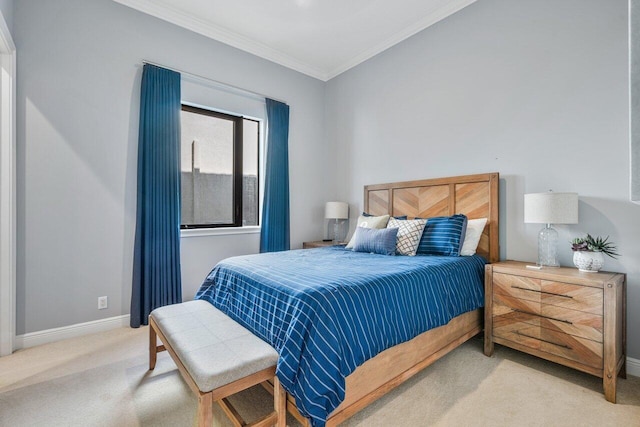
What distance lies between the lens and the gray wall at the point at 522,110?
2.17 m

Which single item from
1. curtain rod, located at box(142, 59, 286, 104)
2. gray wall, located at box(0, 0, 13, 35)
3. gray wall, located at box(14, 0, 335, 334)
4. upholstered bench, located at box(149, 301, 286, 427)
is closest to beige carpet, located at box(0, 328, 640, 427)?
upholstered bench, located at box(149, 301, 286, 427)

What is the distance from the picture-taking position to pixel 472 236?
2.73 metres

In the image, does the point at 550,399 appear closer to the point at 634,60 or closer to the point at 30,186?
the point at 634,60

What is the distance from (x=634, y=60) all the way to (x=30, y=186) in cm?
353

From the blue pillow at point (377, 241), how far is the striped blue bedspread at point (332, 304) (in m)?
0.30

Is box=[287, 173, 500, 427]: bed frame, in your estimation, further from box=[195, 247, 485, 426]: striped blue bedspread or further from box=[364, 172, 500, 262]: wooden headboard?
box=[195, 247, 485, 426]: striped blue bedspread

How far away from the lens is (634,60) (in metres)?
0.63

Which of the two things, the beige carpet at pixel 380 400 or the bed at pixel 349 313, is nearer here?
the bed at pixel 349 313

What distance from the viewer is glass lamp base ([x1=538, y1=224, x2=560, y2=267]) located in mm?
2297

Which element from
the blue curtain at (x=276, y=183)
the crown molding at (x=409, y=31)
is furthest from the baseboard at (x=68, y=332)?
the crown molding at (x=409, y=31)

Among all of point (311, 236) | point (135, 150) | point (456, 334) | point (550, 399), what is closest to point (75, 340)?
point (135, 150)

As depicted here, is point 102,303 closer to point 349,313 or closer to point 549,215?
point 349,313

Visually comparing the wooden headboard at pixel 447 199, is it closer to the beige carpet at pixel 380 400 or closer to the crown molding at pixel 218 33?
the beige carpet at pixel 380 400

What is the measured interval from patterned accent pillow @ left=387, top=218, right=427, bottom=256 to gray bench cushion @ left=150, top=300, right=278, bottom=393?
159cm
